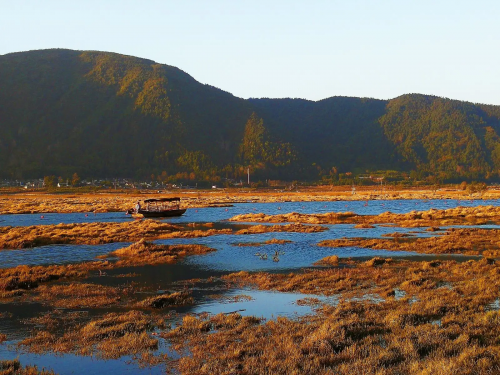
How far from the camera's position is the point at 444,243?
121 feet

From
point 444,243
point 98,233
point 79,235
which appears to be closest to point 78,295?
point 79,235

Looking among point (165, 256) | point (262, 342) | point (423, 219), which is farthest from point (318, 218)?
point (262, 342)

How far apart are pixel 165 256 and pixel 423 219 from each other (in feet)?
126

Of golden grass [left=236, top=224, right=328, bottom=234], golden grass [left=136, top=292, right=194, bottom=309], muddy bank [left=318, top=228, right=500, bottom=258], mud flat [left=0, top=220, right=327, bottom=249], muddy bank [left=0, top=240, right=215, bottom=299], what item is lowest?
golden grass [left=236, top=224, right=328, bottom=234]

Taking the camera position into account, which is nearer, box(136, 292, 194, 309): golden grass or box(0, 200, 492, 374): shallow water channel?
box(0, 200, 492, 374): shallow water channel

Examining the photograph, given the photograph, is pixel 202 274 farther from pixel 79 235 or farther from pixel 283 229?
pixel 283 229

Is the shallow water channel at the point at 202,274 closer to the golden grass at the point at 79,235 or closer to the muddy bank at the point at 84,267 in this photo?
the muddy bank at the point at 84,267

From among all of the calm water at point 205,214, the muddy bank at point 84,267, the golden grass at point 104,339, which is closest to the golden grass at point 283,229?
the muddy bank at point 84,267

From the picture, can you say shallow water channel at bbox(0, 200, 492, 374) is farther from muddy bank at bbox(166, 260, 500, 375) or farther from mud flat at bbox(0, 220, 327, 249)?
mud flat at bbox(0, 220, 327, 249)

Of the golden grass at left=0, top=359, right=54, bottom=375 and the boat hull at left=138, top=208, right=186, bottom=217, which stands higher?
the golden grass at left=0, top=359, right=54, bottom=375

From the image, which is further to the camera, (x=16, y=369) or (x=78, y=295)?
(x=78, y=295)

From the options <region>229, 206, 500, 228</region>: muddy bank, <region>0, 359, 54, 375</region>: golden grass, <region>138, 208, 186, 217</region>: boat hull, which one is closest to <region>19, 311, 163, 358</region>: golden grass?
<region>0, 359, 54, 375</region>: golden grass

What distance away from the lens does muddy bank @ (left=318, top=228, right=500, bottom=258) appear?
1329 inches

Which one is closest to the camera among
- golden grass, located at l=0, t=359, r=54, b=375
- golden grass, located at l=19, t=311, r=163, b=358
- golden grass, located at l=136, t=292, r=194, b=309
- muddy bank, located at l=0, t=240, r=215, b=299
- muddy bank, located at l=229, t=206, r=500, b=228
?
golden grass, located at l=0, t=359, r=54, b=375
